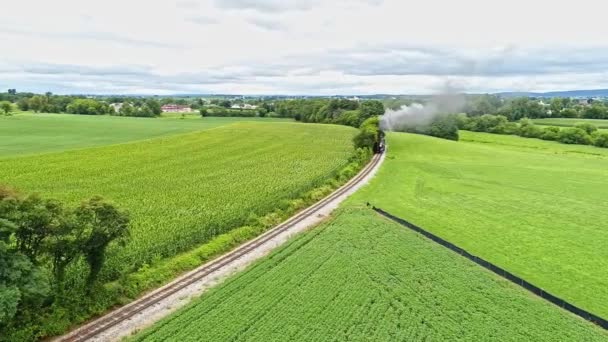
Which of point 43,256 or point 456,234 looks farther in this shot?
point 456,234

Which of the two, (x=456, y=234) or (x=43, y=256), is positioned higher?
(x=43, y=256)

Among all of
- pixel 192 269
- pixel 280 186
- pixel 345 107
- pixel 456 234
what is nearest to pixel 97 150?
pixel 280 186

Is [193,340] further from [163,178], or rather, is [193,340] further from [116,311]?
[163,178]

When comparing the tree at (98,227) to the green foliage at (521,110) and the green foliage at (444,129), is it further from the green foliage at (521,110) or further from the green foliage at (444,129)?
the green foliage at (521,110)

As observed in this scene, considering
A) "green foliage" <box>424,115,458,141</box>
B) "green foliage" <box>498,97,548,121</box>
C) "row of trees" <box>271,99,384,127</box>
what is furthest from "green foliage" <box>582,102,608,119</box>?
"row of trees" <box>271,99,384,127</box>

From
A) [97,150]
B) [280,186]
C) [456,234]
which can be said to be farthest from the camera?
[97,150]

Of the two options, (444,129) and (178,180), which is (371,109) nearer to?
(444,129)
